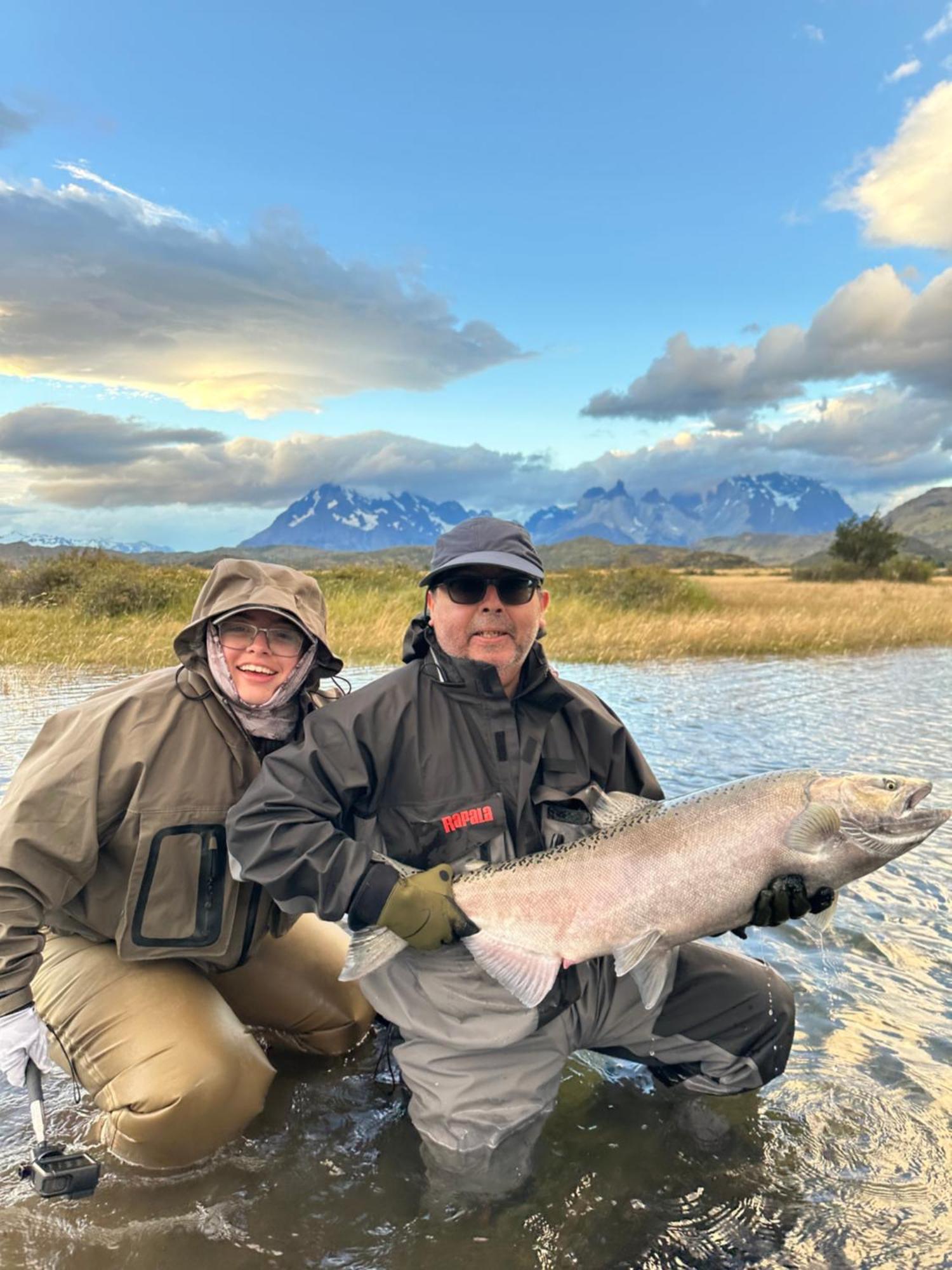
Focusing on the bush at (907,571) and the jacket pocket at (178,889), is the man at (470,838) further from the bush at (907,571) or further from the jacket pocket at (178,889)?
the bush at (907,571)

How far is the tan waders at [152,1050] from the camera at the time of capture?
358cm

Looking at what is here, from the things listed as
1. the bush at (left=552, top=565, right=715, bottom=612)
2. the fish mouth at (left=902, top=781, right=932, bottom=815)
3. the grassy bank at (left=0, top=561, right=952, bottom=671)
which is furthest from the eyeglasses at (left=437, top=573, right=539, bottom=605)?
the bush at (left=552, top=565, right=715, bottom=612)

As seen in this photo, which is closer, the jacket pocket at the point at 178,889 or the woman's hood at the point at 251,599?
the jacket pocket at the point at 178,889

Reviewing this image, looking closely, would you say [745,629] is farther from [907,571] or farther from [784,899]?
[907,571]

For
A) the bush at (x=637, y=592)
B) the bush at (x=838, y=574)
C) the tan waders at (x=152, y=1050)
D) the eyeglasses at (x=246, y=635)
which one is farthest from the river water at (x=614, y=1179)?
the bush at (x=838, y=574)

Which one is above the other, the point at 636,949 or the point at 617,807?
the point at 617,807

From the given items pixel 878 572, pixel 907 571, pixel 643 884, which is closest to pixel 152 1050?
pixel 643 884

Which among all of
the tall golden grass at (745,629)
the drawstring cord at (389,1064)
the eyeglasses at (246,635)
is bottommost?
the tall golden grass at (745,629)

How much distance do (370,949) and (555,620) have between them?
2054 centimetres

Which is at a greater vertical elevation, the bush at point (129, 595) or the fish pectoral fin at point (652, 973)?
the fish pectoral fin at point (652, 973)

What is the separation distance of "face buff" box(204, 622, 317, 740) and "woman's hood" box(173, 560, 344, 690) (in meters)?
0.06

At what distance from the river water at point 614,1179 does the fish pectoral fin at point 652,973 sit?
845 mm

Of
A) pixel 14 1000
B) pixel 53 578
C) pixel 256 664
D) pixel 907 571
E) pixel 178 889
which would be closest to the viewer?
pixel 14 1000

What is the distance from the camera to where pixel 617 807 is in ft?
12.0
